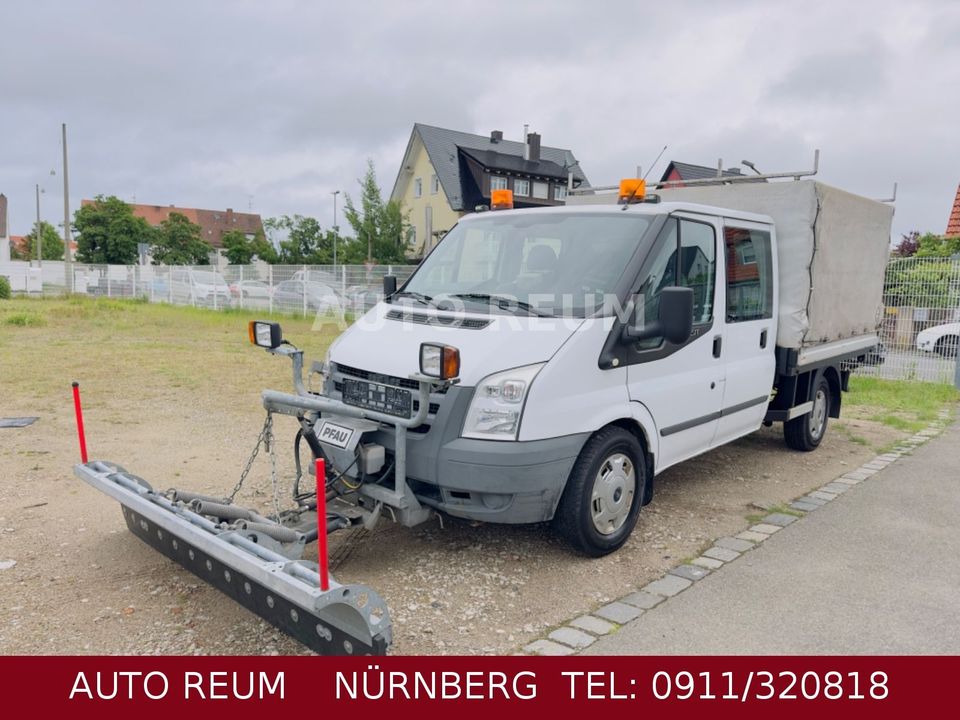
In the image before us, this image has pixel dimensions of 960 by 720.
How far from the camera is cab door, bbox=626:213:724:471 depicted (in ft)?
15.6

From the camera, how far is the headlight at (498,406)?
13.4 ft

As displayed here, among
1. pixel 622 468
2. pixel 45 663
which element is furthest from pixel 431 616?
pixel 45 663

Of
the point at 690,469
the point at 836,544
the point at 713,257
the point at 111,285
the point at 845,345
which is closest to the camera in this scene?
the point at 836,544

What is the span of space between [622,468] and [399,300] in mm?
1972

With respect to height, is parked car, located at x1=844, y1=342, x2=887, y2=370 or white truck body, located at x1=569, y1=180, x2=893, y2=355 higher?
white truck body, located at x1=569, y1=180, x2=893, y2=355

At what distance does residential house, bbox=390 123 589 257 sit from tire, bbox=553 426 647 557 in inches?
1403

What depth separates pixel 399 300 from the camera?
536cm

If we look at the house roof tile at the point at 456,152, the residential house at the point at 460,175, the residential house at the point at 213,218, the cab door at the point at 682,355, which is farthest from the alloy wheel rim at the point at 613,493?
the residential house at the point at 213,218

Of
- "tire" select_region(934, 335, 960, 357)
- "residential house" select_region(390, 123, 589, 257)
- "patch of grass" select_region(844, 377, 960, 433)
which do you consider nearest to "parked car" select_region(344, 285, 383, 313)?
"patch of grass" select_region(844, 377, 960, 433)

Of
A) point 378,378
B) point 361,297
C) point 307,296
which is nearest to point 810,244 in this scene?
point 378,378

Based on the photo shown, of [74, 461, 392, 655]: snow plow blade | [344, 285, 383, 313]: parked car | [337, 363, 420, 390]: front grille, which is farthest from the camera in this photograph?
[344, 285, 383, 313]: parked car

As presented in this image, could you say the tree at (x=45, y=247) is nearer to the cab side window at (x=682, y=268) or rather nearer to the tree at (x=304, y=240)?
the tree at (x=304, y=240)

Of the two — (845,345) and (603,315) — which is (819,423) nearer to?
(845,345)

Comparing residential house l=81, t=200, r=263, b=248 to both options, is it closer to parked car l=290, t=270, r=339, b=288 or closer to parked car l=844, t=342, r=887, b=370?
parked car l=290, t=270, r=339, b=288
